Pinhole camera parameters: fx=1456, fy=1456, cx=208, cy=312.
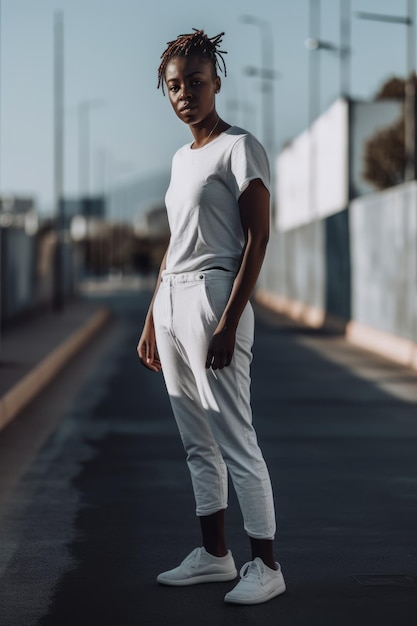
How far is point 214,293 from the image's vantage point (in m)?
5.60

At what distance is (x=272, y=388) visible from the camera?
16078 millimetres

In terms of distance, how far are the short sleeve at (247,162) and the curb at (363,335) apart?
13858 millimetres

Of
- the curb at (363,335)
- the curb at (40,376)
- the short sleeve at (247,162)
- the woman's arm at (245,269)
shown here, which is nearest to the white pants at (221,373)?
the woman's arm at (245,269)

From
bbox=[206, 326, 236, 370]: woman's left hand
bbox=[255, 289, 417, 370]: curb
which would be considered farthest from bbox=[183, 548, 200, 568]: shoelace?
bbox=[255, 289, 417, 370]: curb

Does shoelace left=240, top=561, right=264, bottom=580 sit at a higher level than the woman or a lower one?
lower

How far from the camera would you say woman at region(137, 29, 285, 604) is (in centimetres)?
553

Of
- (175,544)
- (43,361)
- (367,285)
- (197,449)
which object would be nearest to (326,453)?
(175,544)

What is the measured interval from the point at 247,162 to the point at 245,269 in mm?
406

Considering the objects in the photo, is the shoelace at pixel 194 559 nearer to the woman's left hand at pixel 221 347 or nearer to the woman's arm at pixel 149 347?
the woman's arm at pixel 149 347

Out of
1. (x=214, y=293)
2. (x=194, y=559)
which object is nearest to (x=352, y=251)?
(x=194, y=559)

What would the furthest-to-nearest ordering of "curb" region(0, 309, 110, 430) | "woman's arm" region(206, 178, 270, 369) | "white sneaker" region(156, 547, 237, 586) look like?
"curb" region(0, 309, 110, 430) → "white sneaker" region(156, 547, 237, 586) → "woman's arm" region(206, 178, 270, 369)

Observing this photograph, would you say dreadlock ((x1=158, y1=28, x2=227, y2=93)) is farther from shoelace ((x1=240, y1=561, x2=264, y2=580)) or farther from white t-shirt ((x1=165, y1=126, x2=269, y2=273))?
shoelace ((x1=240, y1=561, x2=264, y2=580))

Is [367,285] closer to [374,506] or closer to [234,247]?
[374,506]

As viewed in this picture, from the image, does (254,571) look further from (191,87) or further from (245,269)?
(191,87)
